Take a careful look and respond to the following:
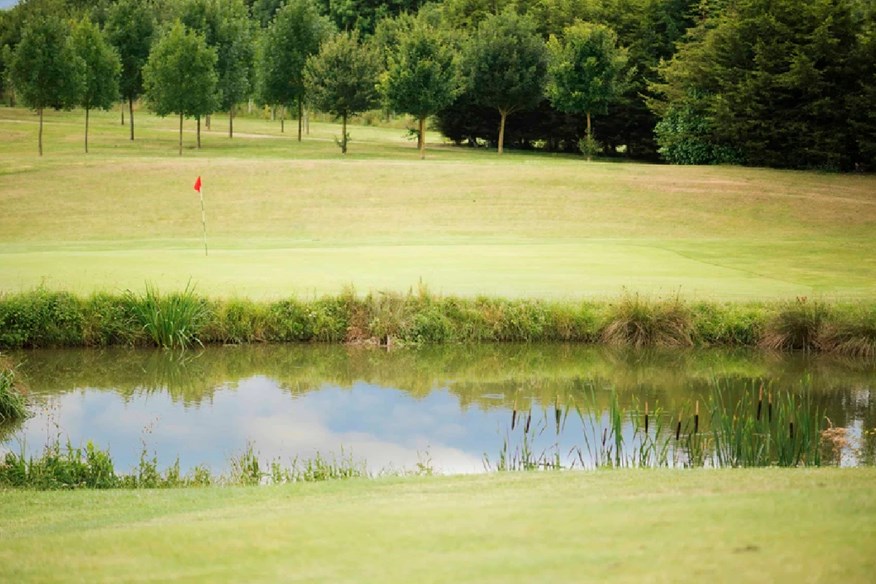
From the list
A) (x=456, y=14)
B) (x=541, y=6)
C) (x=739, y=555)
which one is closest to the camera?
(x=739, y=555)

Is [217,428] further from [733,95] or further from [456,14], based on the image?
[456,14]

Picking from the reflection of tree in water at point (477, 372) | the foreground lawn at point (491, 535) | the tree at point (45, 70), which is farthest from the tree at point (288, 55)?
the foreground lawn at point (491, 535)

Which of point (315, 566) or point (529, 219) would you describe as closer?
point (315, 566)

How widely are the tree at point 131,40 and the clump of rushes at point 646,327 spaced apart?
51.3 meters

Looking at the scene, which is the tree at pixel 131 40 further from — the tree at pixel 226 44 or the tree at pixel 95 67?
the tree at pixel 95 67

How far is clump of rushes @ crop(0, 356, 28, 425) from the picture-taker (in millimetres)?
14992

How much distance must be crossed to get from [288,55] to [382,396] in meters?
53.9

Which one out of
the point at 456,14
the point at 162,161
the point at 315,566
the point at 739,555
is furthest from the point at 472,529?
the point at 456,14

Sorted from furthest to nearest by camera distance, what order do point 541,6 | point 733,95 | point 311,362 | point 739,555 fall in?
point 541,6
point 733,95
point 311,362
point 739,555

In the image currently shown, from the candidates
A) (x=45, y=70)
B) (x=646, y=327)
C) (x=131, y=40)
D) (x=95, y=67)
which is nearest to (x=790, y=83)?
(x=646, y=327)

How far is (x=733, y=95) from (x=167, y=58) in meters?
29.1

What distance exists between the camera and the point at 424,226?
3859 centimetres

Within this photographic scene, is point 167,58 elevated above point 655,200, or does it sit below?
above

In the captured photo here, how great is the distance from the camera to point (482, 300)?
2173cm
